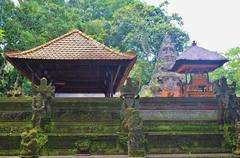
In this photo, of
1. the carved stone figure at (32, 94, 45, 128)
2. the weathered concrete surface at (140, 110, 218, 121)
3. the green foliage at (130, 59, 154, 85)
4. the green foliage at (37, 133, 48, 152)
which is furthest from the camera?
the green foliage at (130, 59, 154, 85)

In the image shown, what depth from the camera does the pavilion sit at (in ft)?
38.4

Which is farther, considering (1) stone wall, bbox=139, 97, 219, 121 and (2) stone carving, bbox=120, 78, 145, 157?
(1) stone wall, bbox=139, 97, 219, 121

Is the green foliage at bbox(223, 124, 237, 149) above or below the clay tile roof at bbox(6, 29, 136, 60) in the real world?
below

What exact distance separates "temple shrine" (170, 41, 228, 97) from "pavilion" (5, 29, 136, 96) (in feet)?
27.8

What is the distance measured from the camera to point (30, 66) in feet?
40.2

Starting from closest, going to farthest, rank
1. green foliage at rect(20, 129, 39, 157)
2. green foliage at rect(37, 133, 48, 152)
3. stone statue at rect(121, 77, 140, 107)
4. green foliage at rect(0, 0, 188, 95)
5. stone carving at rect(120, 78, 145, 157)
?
green foliage at rect(20, 129, 39, 157), stone carving at rect(120, 78, 145, 157), green foliage at rect(37, 133, 48, 152), stone statue at rect(121, 77, 140, 107), green foliage at rect(0, 0, 188, 95)

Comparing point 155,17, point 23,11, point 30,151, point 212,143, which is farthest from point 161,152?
point 155,17

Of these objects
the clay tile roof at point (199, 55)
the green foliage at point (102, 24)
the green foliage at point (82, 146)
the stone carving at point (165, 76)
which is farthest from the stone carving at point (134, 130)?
the stone carving at point (165, 76)

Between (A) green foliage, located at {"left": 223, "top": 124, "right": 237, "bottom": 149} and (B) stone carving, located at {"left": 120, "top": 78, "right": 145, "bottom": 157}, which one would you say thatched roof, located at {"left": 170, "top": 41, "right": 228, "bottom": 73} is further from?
(B) stone carving, located at {"left": 120, "top": 78, "right": 145, "bottom": 157}

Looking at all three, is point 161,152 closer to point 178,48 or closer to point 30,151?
point 30,151

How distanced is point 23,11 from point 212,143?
1811 centimetres

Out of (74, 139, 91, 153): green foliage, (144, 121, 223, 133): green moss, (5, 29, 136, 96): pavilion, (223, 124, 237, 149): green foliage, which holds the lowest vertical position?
(74, 139, 91, 153): green foliage

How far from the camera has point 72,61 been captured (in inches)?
465

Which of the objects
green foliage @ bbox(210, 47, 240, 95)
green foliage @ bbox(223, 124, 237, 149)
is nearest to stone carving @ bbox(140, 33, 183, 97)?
green foliage @ bbox(210, 47, 240, 95)
